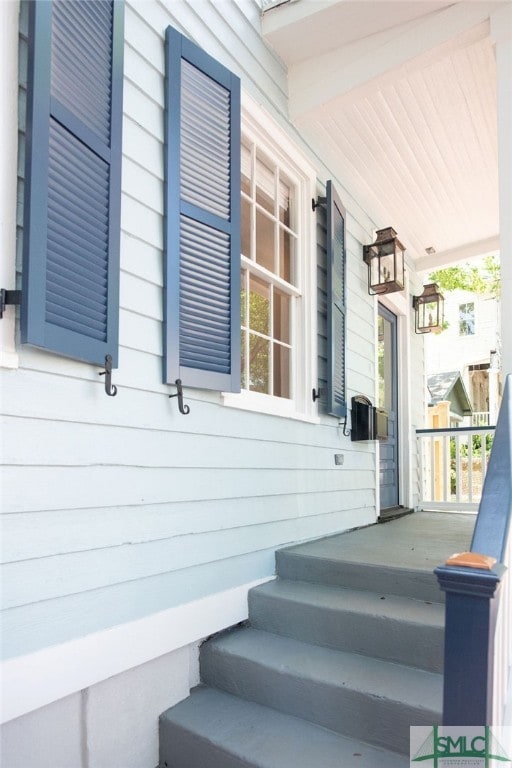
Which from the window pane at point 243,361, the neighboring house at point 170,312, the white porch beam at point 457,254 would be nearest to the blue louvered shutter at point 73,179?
the neighboring house at point 170,312

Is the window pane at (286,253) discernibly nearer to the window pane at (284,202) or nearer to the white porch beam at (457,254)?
the window pane at (284,202)

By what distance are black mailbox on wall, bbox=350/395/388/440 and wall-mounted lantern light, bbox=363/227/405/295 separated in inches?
36.5

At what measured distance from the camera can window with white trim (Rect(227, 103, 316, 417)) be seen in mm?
3051

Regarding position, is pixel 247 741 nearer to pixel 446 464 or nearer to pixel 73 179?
pixel 73 179

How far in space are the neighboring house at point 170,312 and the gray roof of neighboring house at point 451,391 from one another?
7.74 meters

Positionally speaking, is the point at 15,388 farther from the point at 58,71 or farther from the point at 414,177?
the point at 414,177

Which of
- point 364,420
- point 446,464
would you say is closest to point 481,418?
point 446,464

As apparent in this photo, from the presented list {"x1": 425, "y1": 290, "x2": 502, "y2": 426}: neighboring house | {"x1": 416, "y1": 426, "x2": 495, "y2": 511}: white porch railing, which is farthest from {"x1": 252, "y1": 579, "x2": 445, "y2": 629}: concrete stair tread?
{"x1": 425, "y1": 290, "x2": 502, "y2": 426}: neighboring house

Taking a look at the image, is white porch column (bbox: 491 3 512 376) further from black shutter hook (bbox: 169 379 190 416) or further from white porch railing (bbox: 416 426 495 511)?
white porch railing (bbox: 416 426 495 511)

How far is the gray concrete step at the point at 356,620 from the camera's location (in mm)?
2055

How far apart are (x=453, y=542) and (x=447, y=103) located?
281cm

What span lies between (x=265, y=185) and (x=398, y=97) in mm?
1138

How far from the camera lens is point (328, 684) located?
6.50 ft

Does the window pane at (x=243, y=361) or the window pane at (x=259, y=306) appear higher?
the window pane at (x=259, y=306)
